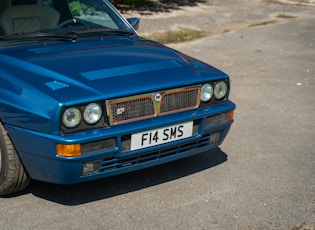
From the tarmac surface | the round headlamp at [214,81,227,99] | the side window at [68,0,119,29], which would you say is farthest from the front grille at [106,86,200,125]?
the tarmac surface

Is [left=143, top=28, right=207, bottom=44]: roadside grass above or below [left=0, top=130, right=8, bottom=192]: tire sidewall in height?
below

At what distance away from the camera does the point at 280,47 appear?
1072cm

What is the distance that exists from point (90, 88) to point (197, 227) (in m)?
1.18

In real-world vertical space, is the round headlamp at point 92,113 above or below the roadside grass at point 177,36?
above

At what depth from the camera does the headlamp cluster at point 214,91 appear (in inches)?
178

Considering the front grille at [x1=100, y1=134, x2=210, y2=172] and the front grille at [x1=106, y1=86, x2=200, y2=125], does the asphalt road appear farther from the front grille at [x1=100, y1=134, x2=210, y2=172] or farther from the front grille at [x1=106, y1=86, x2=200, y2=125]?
the front grille at [x1=106, y1=86, x2=200, y2=125]

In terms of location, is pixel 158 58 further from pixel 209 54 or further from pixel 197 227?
pixel 209 54

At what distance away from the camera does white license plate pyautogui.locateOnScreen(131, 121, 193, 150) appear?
13.4 ft

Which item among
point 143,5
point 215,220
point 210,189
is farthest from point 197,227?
point 143,5

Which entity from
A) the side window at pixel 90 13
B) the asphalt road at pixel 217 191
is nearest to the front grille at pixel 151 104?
the asphalt road at pixel 217 191

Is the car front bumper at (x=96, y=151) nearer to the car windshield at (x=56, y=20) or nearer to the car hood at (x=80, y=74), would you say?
the car hood at (x=80, y=74)

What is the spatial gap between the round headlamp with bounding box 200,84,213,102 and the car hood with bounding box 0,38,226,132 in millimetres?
77

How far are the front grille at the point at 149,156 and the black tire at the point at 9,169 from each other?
0.62 metres

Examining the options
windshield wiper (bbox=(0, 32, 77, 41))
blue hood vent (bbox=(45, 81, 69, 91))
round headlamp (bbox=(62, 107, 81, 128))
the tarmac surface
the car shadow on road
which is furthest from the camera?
the tarmac surface
